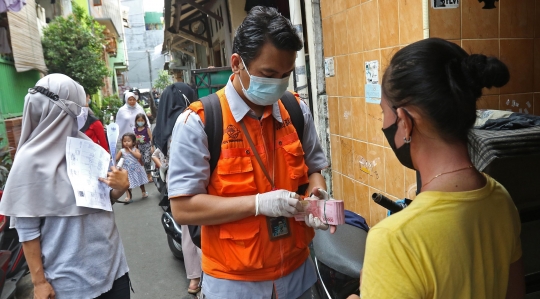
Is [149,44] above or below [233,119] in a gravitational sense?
above

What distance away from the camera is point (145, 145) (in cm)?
864

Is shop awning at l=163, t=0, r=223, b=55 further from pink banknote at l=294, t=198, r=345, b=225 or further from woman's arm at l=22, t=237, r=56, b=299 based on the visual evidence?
pink banknote at l=294, t=198, r=345, b=225

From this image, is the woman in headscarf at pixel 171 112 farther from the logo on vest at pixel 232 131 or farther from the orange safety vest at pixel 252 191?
the logo on vest at pixel 232 131

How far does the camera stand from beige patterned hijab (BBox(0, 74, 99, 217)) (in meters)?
1.99

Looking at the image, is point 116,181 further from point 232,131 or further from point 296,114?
point 296,114

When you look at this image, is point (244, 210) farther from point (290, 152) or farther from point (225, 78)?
point (225, 78)

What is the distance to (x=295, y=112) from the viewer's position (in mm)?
1983

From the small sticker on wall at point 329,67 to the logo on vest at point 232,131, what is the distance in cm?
245

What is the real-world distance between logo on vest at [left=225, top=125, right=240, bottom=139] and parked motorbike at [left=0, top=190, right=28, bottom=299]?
282cm

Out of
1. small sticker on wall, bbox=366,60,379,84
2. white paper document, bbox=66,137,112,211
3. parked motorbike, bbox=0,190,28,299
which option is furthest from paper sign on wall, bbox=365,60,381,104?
parked motorbike, bbox=0,190,28,299

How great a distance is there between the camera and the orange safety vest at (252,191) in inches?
66.4

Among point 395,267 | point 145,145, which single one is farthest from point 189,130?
point 145,145

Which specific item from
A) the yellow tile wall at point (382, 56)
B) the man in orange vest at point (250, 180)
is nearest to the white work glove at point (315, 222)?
the man in orange vest at point (250, 180)

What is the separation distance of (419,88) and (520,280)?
660mm
